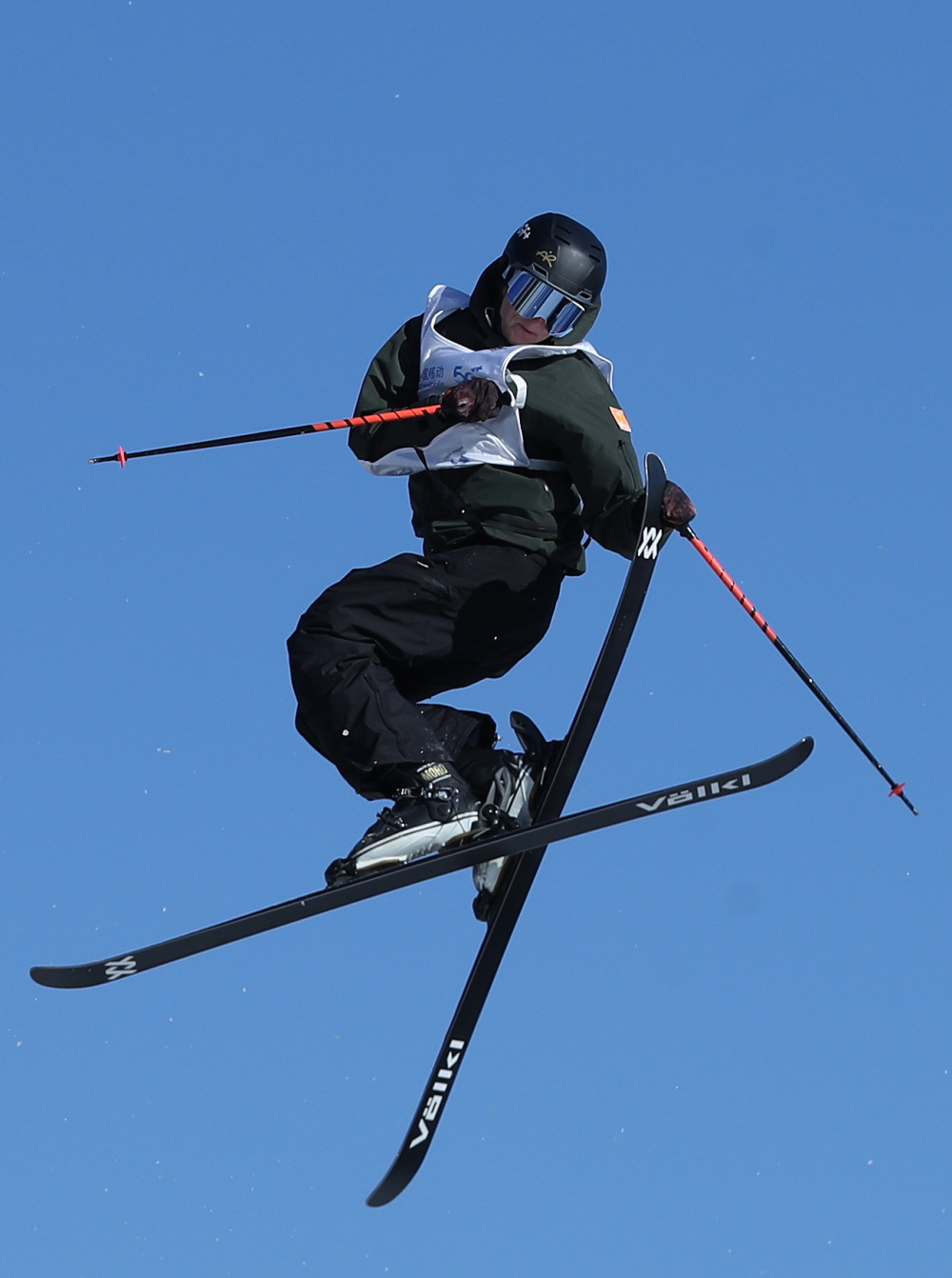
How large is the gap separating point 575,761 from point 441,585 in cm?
92

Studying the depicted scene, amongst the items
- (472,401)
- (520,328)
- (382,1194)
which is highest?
(520,328)

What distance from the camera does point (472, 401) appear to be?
7465mm

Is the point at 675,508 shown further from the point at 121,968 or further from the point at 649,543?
the point at 121,968

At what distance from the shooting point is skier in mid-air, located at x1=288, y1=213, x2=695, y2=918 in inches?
301

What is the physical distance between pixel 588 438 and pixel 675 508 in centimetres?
48

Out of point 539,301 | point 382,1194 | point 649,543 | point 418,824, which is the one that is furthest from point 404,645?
point 382,1194

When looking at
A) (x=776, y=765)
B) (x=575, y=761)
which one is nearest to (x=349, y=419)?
(x=575, y=761)

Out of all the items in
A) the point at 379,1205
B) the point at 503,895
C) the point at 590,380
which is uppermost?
the point at 590,380

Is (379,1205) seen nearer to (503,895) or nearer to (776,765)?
(503,895)

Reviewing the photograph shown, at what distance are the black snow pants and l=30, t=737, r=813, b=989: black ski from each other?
0.37 meters

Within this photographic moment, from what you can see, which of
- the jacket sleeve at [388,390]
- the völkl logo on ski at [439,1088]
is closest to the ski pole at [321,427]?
the jacket sleeve at [388,390]

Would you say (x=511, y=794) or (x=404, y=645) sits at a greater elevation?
(x=404, y=645)

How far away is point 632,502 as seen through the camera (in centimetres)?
774

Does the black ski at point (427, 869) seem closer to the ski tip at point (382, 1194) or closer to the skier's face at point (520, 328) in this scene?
the ski tip at point (382, 1194)
